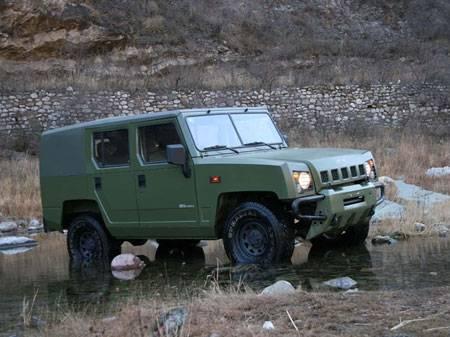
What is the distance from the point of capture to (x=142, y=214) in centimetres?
920

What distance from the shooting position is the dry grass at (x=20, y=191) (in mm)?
15359

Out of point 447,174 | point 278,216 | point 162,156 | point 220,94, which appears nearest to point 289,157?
point 278,216

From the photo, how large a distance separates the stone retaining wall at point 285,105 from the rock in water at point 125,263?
54.6ft

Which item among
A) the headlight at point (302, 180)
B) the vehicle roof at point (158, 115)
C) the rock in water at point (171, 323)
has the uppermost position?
the vehicle roof at point (158, 115)

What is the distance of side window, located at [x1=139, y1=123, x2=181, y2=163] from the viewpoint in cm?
893

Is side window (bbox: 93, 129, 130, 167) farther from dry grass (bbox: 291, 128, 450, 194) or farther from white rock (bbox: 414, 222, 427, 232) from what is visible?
dry grass (bbox: 291, 128, 450, 194)

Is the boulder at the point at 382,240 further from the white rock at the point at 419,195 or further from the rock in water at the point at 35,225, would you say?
the rock in water at the point at 35,225

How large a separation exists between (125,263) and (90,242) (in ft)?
3.46

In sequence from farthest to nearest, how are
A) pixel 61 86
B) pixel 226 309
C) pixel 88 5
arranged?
1. pixel 88 5
2. pixel 61 86
3. pixel 226 309

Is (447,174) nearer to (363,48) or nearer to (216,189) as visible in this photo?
(216,189)

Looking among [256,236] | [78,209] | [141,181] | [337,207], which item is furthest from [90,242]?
[337,207]

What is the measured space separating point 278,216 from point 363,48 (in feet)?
89.4

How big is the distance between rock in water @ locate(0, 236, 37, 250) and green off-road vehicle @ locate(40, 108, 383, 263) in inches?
82.3

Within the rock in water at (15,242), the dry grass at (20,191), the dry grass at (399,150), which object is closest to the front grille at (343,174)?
the dry grass at (399,150)
